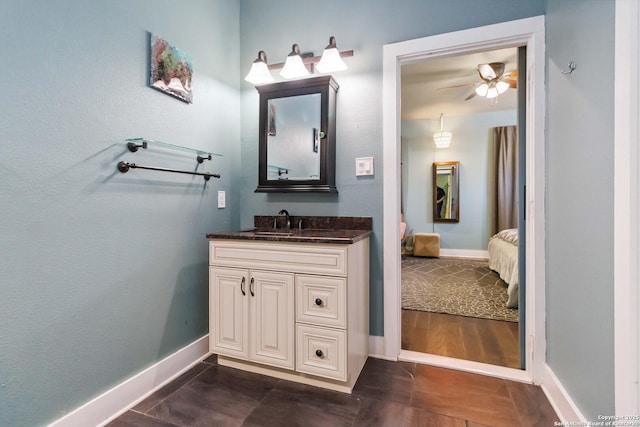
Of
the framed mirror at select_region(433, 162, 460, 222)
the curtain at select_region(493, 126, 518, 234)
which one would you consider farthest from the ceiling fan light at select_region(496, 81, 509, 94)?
the framed mirror at select_region(433, 162, 460, 222)

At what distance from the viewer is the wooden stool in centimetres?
545

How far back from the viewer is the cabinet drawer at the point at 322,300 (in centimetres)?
155

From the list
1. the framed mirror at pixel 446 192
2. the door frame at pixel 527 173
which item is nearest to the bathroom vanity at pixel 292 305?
the door frame at pixel 527 173

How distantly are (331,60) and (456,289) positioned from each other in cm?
289

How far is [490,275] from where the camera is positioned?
4125 mm

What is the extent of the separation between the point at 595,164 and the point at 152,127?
204cm

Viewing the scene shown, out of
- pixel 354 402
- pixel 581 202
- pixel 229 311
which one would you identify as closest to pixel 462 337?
pixel 354 402

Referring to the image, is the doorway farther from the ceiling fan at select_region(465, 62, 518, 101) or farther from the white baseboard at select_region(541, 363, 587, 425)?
the white baseboard at select_region(541, 363, 587, 425)

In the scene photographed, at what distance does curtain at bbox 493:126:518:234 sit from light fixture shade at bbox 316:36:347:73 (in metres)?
4.51

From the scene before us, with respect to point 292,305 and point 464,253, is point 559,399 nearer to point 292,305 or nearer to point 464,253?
point 292,305

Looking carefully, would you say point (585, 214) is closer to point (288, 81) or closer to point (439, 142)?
point (288, 81)

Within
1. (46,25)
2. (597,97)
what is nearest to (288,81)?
(46,25)

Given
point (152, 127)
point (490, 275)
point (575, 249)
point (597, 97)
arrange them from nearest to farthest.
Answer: point (597, 97), point (575, 249), point (152, 127), point (490, 275)

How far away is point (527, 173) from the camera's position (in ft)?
5.65
